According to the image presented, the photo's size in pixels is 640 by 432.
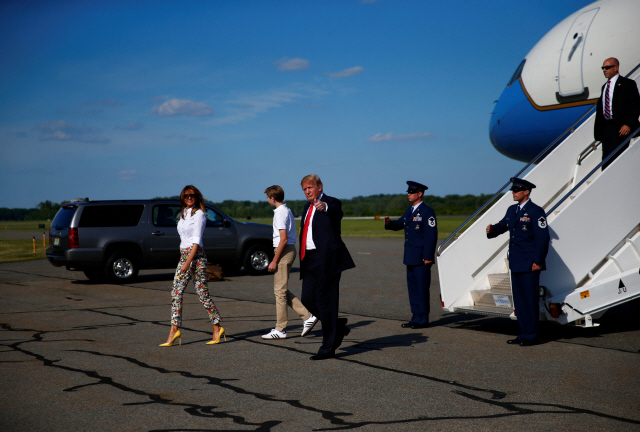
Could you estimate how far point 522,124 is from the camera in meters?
15.1

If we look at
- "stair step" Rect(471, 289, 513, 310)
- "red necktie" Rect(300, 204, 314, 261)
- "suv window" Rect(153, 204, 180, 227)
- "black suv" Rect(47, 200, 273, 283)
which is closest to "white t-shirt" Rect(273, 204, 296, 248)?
"red necktie" Rect(300, 204, 314, 261)

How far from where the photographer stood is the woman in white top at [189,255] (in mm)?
6863

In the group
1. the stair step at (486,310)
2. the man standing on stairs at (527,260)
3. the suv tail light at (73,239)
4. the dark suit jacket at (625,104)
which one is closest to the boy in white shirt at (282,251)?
the stair step at (486,310)

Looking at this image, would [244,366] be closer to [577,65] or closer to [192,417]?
[192,417]

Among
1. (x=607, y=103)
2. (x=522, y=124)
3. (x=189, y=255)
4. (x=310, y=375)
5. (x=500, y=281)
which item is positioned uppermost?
(x=522, y=124)

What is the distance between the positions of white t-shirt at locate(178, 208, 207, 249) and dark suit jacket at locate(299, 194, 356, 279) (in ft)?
4.56

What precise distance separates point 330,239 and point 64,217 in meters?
9.92

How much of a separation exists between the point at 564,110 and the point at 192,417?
39.3 feet

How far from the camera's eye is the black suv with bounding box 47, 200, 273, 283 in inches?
544

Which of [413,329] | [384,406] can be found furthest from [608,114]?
[384,406]

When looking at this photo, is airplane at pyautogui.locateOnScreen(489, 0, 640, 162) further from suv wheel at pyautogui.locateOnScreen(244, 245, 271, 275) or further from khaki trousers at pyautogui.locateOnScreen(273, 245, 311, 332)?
khaki trousers at pyautogui.locateOnScreen(273, 245, 311, 332)

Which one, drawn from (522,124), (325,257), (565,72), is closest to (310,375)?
(325,257)

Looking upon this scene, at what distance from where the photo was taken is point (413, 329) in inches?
320

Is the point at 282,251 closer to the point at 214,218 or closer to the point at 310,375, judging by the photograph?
the point at 310,375
